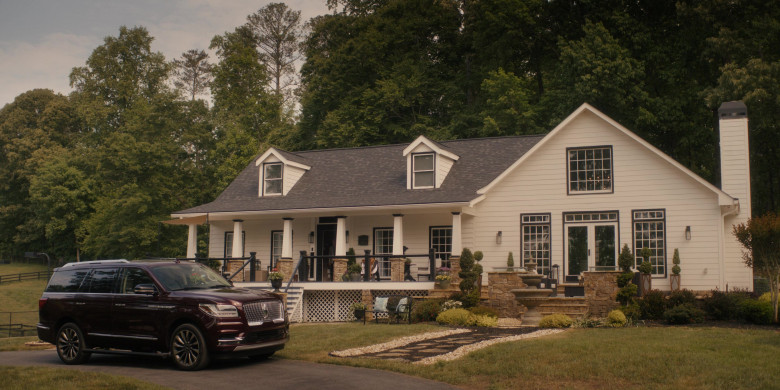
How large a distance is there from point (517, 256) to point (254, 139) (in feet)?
85.0

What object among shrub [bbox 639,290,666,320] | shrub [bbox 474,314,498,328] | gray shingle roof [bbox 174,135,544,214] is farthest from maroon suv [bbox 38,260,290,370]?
gray shingle roof [bbox 174,135,544,214]

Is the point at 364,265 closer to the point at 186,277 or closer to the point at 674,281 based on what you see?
the point at 674,281

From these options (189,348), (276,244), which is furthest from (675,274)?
(189,348)

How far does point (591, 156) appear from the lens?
928 inches

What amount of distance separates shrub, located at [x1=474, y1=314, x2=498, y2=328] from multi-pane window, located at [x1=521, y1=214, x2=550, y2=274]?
17.4 feet

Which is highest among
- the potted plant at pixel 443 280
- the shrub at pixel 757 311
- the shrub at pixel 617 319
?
the potted plant at pixel 443 280

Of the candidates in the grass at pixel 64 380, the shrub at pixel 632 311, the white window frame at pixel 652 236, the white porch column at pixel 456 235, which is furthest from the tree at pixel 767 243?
the grass at pixel 64 380

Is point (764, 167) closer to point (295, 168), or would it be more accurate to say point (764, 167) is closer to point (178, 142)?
point (295, 168)

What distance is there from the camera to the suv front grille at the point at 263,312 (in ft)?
40.9

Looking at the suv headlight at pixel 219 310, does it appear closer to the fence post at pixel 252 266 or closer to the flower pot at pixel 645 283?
the flower pot at pixel 645 283

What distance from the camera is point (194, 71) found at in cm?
5975

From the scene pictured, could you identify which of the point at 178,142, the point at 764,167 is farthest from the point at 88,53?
the point at 764,167

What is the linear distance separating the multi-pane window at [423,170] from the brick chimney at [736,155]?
9682mm

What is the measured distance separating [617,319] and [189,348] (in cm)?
1021
